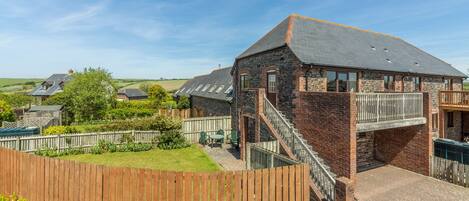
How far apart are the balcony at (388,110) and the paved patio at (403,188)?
2617 mm

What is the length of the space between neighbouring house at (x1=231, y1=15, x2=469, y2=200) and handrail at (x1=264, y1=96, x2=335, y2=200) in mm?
49

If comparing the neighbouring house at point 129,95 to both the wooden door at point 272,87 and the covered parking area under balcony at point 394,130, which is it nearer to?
the wooden door at point 272,87

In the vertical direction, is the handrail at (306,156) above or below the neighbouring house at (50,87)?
below

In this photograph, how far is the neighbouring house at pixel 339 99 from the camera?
11180mm

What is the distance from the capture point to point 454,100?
1838cm

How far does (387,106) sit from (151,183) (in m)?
11.3

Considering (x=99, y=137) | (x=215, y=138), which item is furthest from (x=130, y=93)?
(x=215, y=138)

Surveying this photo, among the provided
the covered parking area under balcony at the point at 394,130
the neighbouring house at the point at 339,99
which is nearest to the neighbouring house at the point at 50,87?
the neighbouring house at the point at 339,99

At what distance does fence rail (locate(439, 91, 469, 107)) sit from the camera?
1750 centimetres

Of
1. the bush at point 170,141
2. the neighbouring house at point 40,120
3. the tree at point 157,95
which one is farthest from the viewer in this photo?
the tree at point 157,95

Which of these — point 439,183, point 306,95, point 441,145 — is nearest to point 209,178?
point 306,95

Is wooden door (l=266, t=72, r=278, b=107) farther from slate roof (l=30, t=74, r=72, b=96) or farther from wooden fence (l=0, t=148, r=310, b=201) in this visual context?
slate roof (l=30, t=74, r=72, b=96)

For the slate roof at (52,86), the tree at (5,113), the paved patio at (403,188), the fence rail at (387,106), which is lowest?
the paved patio at (403,188)

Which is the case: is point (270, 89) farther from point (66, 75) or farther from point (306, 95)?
point (66, 75)
